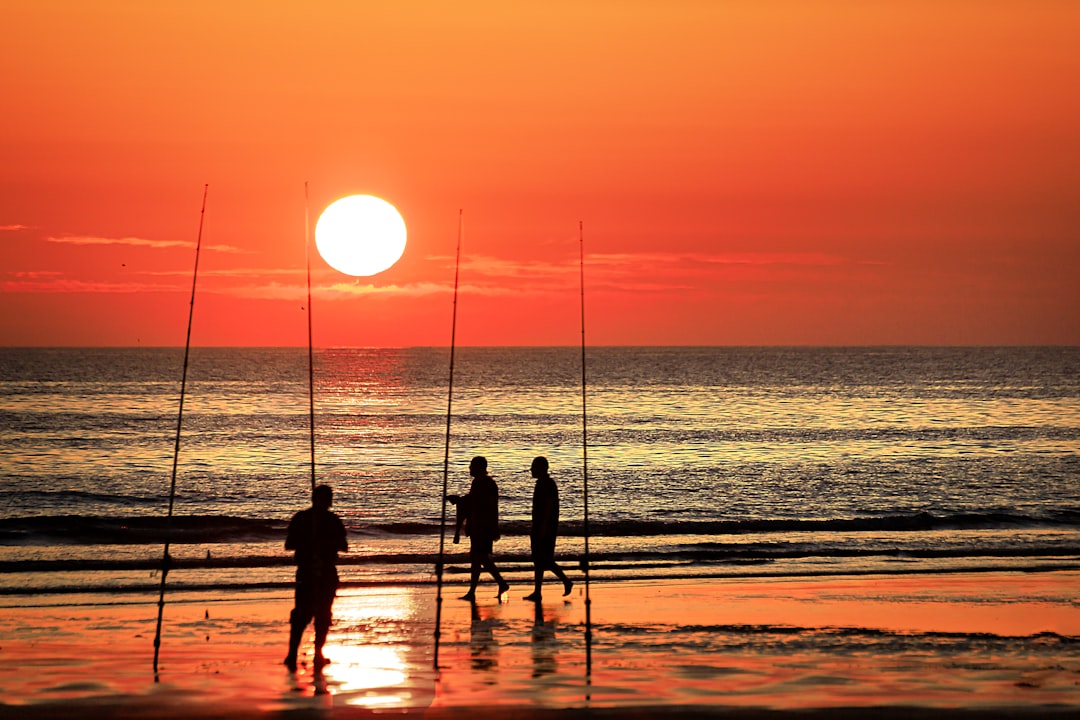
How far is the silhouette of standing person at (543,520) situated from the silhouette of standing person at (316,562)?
4054 mm

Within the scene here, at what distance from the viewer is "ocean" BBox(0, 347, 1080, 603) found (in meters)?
19.8

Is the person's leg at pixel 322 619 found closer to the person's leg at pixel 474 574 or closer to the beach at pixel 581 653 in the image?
the beach at pixel 581 653

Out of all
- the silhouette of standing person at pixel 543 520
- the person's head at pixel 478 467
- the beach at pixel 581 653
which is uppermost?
the person's head at pixel 478 467

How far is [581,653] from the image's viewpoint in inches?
454

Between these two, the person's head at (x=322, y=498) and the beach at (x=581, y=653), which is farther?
the person's head at (x=322, y=498)

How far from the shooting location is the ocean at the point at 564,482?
19844mm

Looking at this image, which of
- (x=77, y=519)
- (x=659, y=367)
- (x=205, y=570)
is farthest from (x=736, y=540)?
(x=659, y=367)

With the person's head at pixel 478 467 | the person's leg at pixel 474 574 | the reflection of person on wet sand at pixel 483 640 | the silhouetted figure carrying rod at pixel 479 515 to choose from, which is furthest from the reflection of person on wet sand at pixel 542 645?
the person's head at pixel 478 467

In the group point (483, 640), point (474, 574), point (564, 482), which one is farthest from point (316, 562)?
point (564, 482)

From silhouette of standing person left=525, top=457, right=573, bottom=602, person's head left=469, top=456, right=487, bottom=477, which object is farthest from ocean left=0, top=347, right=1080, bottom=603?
person's head left=469, top=456, right=487, bottom=477

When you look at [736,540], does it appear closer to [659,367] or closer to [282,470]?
[282,470]

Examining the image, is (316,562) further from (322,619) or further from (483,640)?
(483,640)

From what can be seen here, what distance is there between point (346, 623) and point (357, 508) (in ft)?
60.9

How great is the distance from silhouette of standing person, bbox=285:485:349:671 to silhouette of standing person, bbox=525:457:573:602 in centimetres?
405
